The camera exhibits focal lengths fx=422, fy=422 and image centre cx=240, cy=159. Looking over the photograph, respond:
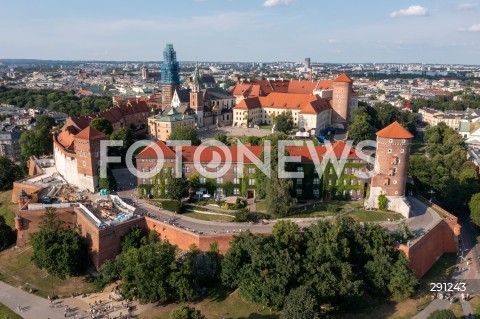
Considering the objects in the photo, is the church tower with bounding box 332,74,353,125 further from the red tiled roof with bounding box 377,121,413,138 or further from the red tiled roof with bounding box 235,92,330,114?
the red tiled roof with bounding box 377,121,413,138

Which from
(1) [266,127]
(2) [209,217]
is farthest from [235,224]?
(1) [266,127]

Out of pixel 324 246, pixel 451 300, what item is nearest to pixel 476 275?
pixel 451 300

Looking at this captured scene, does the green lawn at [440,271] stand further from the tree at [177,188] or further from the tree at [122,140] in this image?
the tree at [122,140]

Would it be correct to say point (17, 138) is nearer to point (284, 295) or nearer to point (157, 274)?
point (157, 274)

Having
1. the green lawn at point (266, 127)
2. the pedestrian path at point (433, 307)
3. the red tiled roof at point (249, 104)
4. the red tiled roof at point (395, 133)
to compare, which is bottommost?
the pedestrian path at point (433, 307)

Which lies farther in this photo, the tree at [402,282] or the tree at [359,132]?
the tree at [359,132]

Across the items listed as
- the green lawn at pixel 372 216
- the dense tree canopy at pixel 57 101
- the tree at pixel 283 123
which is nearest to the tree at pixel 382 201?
the green lawn at pixel 372 216

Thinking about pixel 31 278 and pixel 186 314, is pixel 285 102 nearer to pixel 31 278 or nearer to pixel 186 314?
pixel 31 278
